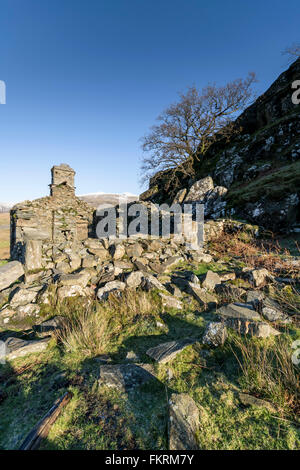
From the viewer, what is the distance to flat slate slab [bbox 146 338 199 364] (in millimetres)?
2235

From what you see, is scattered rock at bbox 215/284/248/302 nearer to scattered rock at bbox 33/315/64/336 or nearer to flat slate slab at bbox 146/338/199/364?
flat slate slab at bbox 146/338/199/364

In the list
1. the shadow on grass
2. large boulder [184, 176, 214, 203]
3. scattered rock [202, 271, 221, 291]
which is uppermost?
large boulder [184, 176, 214, 203]

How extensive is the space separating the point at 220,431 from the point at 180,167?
64.7ft

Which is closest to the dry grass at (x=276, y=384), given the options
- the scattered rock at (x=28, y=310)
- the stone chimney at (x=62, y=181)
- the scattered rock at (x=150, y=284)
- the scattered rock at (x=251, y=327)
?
the scattered rock at (x=251, y=327)

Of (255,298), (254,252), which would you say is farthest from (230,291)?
(254,252)

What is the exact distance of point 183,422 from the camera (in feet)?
4.86

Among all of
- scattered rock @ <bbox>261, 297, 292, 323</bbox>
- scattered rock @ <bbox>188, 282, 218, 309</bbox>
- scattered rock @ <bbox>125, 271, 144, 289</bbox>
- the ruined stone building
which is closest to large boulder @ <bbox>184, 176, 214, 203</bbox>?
the ruined stone building

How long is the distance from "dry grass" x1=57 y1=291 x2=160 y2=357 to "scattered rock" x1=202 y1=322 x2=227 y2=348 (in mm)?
1135

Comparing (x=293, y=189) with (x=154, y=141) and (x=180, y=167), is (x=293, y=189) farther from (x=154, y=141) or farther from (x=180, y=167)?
(x=154, y=141)

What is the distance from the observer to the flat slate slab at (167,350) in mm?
2235

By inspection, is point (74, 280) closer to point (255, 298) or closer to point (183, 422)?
point (183, 422)

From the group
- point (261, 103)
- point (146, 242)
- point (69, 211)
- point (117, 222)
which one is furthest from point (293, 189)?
point (261, 103)

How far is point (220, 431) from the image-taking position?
147 centimetres

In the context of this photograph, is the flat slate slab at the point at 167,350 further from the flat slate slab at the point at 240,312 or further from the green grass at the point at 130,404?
the flat slate slab at the point at 240,312
